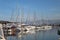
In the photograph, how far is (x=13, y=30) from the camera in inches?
2462

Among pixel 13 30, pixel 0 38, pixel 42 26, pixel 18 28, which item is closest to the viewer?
pixel 0 38

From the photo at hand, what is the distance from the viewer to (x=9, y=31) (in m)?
64.6

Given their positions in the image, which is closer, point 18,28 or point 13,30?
point 13,30

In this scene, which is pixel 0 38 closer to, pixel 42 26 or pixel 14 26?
pixel 14 26

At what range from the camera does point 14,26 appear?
63562 mm

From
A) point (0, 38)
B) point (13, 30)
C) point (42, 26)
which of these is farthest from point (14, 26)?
point (42, 26)

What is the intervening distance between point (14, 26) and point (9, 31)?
2.83 m

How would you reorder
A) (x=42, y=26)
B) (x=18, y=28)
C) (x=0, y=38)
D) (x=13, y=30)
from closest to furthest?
(x=0, y=38) < (x=13, y=30) < (x=18, y=28) < (x=42, y=26)

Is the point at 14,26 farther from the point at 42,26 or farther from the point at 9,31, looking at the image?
the point at 42,26

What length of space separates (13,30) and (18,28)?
5.54 m

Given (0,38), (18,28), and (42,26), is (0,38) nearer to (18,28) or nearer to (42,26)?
(18,28)

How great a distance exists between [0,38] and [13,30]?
30647 millimetres

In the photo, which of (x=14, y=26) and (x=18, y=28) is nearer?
(x=14, y=26)

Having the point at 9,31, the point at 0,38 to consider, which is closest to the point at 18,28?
the point at 9,31
